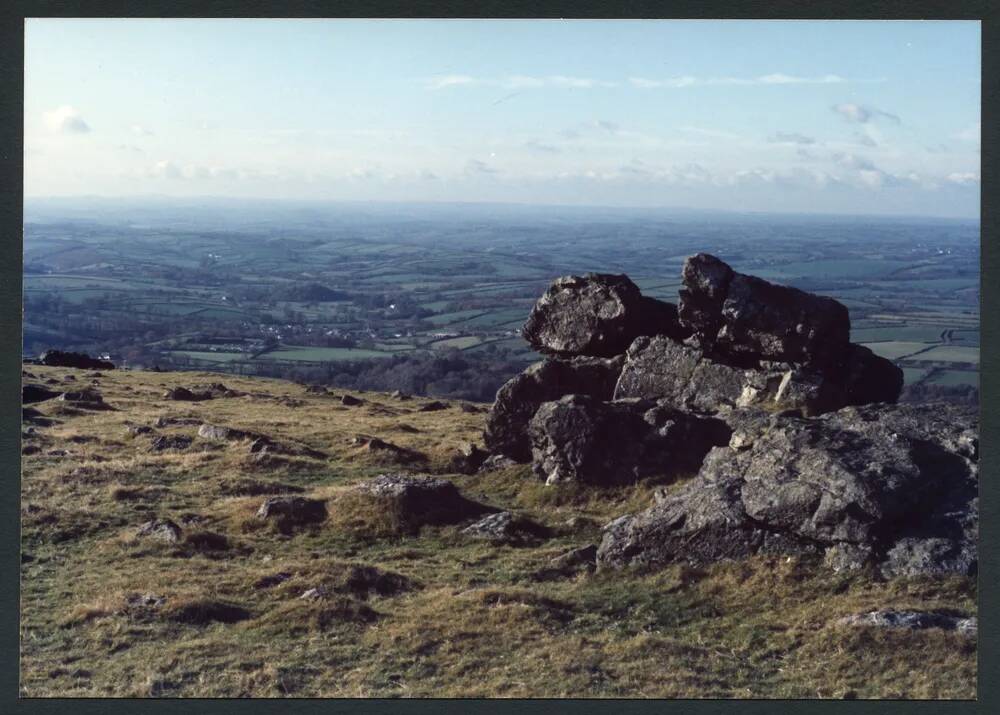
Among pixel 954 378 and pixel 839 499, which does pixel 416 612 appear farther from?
pixel 954 378

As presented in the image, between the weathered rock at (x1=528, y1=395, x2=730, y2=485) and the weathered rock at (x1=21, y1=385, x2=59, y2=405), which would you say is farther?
the weathered rock at (x1=21, y1=385, x2=59, y2=405)

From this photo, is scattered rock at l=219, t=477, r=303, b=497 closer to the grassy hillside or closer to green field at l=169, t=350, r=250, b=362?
the grassy hillside

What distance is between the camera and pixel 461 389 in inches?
3696

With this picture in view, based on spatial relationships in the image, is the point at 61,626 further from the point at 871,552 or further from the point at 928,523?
the point at 928,523

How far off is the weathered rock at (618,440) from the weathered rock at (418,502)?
3.24 metres

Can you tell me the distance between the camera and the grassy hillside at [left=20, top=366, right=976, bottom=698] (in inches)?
699

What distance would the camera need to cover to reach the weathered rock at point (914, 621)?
61.8 feet

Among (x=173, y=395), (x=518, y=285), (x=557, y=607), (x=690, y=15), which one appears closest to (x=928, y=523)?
(x=557, y=607)

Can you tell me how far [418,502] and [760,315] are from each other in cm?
1276

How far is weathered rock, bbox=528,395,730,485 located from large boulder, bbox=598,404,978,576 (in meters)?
3.74

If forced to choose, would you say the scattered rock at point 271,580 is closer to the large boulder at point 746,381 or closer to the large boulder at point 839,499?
the large boulder at point 839,499

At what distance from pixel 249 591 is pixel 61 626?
3.76m

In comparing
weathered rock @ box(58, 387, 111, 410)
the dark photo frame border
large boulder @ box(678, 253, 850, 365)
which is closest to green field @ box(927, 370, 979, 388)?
large boulder @ box(678, 253, 850, 365)

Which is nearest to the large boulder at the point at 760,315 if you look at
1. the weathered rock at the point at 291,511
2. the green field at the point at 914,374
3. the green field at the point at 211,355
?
the weathered rock at the point at 291,511
